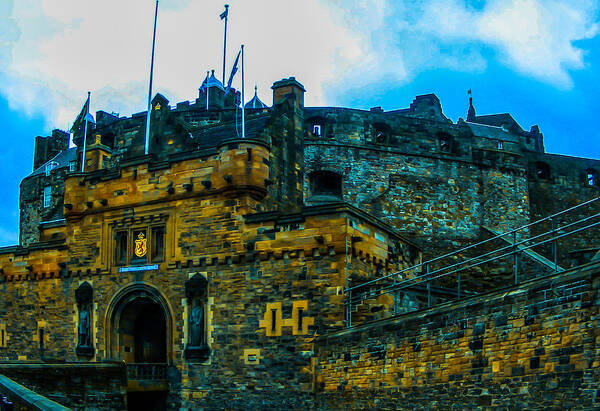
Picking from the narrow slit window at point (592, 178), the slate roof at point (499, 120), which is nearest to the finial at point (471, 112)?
the slate roof at point (499, 120)

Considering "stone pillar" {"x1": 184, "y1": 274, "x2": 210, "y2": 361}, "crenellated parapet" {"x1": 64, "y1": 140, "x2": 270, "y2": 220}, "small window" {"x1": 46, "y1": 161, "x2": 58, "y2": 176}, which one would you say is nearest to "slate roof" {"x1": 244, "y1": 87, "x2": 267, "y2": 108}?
"small window" {"x1": 46, "y1": 161, "x2": 58, "y2": 176}

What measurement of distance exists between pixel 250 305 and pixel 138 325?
16.8 ft

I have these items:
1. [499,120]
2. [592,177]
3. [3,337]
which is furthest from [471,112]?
[3,337]

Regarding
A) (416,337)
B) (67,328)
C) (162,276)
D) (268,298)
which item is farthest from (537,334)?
(67,328)

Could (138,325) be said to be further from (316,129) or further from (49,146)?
(49,146)

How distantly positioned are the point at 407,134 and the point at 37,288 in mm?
17477

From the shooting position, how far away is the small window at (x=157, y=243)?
22719 millimetres

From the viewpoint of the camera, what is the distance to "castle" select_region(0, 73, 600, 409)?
13.2 m

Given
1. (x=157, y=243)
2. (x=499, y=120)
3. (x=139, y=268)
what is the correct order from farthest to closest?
1. (x=499, y=120)
2. (x=157, y=243)
3. (x=139, y=268)

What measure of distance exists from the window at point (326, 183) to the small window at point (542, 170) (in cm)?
1138

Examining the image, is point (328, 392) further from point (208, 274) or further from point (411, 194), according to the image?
point (411, 194)

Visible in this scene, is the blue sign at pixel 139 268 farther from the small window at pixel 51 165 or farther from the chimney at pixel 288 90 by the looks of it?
the small window at pixel 51 165

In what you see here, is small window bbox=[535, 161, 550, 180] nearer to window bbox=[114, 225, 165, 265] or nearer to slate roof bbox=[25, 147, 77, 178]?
window bbox=[114, 225, 165, 265]

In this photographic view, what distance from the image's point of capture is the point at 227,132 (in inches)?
1029
